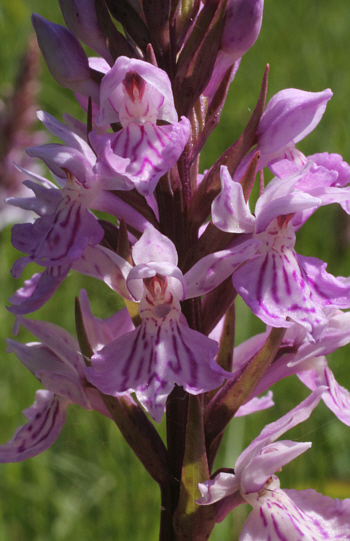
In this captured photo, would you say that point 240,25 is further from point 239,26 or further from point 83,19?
point 83,19

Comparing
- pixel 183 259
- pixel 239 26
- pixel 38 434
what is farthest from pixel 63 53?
pixel 38 434

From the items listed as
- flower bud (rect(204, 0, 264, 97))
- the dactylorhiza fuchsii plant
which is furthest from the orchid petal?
flower bud (rect(204, 0, 264, 97))

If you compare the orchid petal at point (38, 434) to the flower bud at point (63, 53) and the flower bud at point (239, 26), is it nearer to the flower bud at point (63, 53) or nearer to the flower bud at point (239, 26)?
the flower bud at point (63, 53)

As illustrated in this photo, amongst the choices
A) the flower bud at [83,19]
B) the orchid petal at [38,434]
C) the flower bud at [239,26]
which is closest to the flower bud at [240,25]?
the flower bud at [239,26]

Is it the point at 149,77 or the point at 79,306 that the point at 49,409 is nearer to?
the point at 79,306

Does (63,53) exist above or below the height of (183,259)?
above

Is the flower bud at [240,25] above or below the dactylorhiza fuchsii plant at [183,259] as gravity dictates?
above

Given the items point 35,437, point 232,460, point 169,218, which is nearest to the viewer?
point 169,218

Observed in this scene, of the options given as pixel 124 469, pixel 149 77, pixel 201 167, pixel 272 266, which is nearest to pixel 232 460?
pixel 124 469
